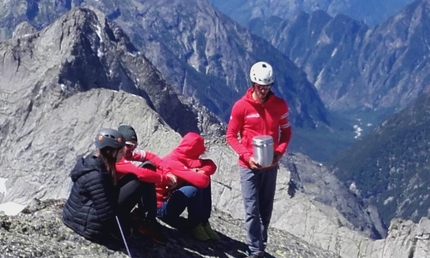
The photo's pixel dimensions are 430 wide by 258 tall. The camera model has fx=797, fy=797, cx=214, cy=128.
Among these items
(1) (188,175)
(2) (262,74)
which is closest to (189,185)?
(1) (188,175)

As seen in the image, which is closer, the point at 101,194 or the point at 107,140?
the point at 107,140

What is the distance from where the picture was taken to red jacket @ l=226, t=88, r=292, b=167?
21766 millimetres

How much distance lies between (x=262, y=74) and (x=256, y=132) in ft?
5.89

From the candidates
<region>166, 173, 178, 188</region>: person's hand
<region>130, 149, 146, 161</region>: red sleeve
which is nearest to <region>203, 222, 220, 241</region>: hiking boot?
<region>166, 173, 178, 188</region>: person's hand

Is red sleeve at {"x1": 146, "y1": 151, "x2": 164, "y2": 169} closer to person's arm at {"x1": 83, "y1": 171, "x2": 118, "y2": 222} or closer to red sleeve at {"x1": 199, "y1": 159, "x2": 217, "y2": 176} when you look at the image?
red sleeve at {"x1": 199, "y1": 159, "x2": 217, "y2": 176}

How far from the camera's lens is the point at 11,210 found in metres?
88.0

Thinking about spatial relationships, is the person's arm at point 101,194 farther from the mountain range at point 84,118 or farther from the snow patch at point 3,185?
the snow patch at point 3,185

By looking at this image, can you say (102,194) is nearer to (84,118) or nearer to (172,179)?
(172,179)

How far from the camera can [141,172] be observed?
21312 mm

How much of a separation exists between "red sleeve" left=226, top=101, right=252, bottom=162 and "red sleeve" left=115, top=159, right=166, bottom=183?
88.1 inches

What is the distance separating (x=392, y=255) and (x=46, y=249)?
21.8 meters

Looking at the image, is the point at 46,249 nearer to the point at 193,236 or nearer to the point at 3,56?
the point at 193,236

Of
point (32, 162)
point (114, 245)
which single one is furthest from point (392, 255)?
point (32, 162)

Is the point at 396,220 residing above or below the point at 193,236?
above
